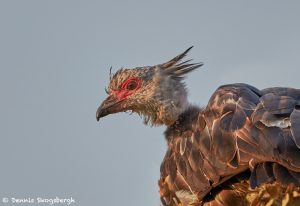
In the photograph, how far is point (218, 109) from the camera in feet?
27.5

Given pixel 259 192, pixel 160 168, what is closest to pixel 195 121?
pixel 160 168

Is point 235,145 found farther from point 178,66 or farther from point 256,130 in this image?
point 178,66

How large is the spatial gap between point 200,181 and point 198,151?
33 cm

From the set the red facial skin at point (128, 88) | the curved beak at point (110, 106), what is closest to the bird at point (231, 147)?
the curved beak at point (110, 106)

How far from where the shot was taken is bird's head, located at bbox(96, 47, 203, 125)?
33.9ft

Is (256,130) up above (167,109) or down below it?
below

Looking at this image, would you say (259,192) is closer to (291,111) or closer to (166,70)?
(291,111)

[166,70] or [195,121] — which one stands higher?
[166,70]

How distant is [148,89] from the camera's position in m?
10.5

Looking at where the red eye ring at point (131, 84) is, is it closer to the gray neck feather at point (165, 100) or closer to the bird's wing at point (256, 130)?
the gray neck feather at point (165, 100)

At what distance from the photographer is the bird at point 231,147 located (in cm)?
732

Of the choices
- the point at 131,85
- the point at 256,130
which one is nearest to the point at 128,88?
the point at 131,85

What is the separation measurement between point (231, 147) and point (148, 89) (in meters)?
2.79

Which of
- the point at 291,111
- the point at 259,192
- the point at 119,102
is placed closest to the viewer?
the point at 259,192
